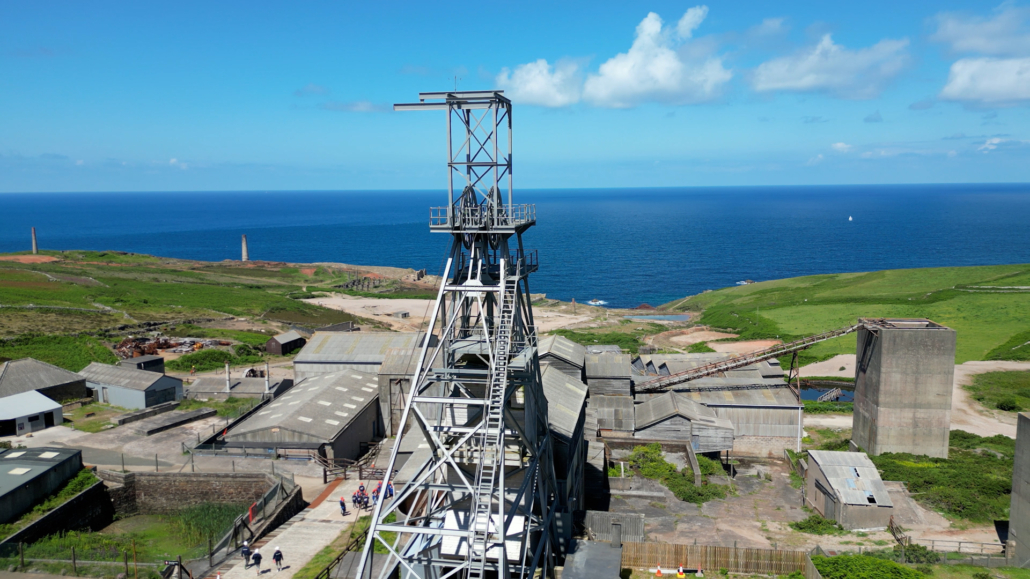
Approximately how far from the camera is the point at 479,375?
23.6 meters

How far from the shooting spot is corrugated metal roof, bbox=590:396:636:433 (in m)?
42.4

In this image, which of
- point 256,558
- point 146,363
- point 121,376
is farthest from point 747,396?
point 146,363

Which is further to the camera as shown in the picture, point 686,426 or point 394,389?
point 394,389

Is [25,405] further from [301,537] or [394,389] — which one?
[301,537]

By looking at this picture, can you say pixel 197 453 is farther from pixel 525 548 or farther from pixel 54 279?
pixel 54 279

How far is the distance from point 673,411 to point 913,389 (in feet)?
46.9

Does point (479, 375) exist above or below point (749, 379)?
above

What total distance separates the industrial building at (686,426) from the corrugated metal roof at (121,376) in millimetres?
33918

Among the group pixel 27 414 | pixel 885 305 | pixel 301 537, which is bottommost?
pixel 301 537

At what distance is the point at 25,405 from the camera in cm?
4247

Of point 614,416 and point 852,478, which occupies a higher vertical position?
point 852,478

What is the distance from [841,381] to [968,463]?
76.0 feet

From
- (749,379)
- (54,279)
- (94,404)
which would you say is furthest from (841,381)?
(54,279)

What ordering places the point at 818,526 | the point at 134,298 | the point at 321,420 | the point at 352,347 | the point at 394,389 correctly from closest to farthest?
the point at 818,526, the point at 321,420, the point at 394,389, the point at 352,347, the point at 134,298
